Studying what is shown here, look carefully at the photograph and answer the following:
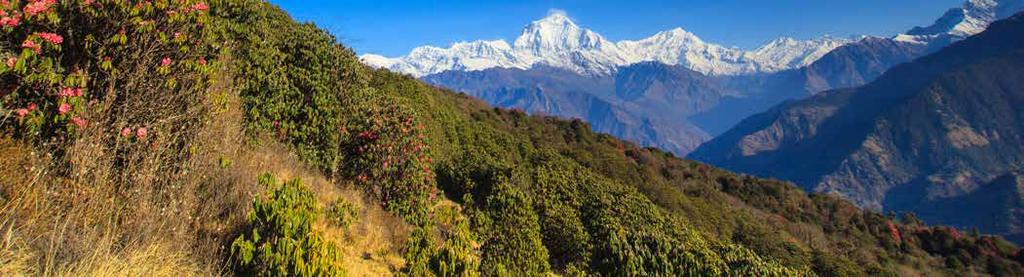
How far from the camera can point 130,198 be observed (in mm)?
4801

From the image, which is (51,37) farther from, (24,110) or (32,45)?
(24,110)

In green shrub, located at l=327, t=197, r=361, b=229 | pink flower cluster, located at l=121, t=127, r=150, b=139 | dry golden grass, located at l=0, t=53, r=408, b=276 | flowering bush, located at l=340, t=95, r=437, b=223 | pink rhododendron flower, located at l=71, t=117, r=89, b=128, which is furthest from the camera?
flowering bush, located at l=340, t=95, r=437, b=223

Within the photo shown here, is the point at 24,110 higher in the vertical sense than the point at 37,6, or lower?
lower

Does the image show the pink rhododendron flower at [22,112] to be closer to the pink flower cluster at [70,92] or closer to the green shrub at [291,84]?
the pink flower cluster at [70,92]

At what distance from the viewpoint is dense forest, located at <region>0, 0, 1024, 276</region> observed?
435cm

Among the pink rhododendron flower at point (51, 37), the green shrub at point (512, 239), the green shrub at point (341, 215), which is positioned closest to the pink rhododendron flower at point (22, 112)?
the pink rhododendron flower at point (51, 37)

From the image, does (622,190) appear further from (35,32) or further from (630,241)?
(35,32)

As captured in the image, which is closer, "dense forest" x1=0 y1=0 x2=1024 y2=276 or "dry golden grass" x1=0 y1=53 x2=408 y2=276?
"dry golden grass" x1=0 y1=53 x2=408 y2=276

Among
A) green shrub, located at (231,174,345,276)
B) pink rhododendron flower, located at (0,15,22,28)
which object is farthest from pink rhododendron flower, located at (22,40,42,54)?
green shrub, located at (231,174,345,276)

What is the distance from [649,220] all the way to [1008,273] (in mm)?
47700

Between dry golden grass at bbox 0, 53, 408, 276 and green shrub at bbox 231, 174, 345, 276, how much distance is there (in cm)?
40

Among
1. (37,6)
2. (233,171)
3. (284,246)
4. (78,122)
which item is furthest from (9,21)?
(284,246)

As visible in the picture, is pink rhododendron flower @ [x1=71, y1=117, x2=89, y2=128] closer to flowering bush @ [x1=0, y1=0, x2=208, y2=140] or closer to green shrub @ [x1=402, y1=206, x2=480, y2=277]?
flowering bush @ [x1=0, y1=0, x2=208, y2=140]

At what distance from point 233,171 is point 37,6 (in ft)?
8.35
